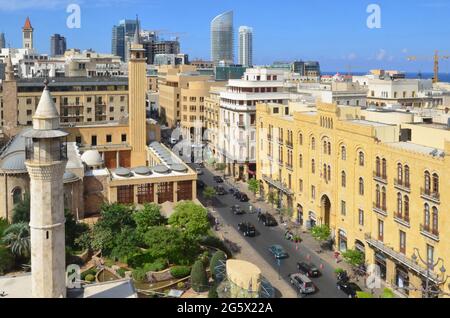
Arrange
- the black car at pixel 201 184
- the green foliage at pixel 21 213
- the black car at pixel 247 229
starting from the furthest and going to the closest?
1. the black car at pixel 201 184
2. the black car at pixel 247 229
3. the green foliage at pixel 21 213

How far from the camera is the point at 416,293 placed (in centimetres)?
3409

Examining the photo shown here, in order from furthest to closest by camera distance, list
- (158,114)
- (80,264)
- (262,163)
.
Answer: (158,114) < (262,163) < (80,264)

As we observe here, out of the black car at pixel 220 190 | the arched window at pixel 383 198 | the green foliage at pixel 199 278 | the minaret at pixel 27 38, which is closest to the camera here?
the green foliage at pixel 199 278

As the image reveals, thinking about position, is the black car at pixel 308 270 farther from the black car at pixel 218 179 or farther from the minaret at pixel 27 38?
the minaret at pixel 27 38

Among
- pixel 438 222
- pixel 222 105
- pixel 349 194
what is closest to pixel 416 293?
pixel 438 222

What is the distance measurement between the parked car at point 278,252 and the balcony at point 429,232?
455 inches

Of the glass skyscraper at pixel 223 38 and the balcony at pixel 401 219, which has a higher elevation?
the glass skyscraper at pixel 223 38

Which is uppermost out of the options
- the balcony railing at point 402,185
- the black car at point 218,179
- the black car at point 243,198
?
the balcony railing at point 402,185

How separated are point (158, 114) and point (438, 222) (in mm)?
95971

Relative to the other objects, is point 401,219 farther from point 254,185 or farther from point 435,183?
point 254,185

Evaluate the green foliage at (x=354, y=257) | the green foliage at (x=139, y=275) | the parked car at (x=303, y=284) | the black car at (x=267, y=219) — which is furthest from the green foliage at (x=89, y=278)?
the black car at (x=267, y=219)

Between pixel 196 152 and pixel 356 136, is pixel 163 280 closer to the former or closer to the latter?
pixel 356 136

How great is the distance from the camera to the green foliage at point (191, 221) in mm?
41250

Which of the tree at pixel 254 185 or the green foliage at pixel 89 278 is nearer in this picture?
the green foliage at pixel 89 278
